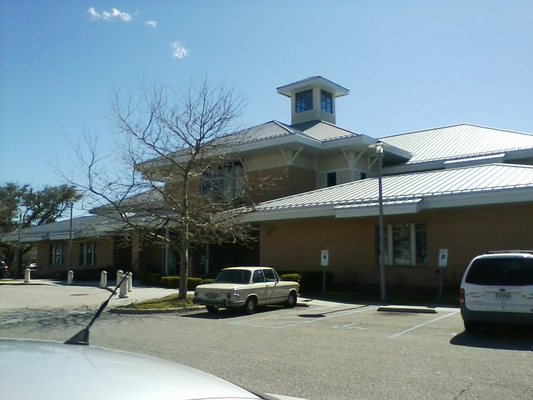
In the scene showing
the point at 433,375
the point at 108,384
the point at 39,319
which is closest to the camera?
the point at 108,384

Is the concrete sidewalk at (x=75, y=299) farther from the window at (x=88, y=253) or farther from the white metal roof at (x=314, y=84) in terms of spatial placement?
the white metal roof at (x=314, y=84)

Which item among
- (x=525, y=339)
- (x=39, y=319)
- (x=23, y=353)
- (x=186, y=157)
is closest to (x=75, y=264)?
(x=186, y=157)

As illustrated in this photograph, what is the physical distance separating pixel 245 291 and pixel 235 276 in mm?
1019

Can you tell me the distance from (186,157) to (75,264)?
2560 cm

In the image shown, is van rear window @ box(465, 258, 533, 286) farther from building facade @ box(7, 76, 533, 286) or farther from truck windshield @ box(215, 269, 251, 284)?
truck windshield @ box(215, 269, 251, 284)

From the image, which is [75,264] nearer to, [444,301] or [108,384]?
[444,301]

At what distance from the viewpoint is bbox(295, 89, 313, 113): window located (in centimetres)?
Answer: 4016

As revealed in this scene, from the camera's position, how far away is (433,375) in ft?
26.3

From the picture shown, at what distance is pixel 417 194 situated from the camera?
22.6 m

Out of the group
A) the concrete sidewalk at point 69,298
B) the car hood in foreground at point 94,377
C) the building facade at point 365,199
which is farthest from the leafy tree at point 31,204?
the car hood in foreground at point 94,377

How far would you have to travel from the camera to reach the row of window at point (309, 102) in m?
40.2

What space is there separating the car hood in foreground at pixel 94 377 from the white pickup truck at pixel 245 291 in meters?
14.2

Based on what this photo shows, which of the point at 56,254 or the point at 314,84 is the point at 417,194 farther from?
the point at 56,254

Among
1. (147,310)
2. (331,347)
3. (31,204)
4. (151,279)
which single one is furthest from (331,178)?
(31,204)
